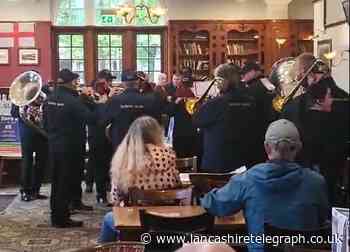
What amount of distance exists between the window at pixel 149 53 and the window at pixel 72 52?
3.92 ft

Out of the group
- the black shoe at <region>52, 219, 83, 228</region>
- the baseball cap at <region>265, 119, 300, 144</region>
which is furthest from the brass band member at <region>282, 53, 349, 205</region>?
the black shoe at <region>52, 219, 83, 228</region>

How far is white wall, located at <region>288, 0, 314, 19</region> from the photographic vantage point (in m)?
14.0

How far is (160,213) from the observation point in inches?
137

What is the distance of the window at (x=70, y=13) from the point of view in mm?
13830

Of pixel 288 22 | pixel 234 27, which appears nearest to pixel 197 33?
pixel 234 27

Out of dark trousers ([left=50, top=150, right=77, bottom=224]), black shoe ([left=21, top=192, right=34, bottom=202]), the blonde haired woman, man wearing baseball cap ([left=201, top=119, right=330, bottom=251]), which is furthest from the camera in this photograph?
black shoe ([left=21, top=192, right=34, bottom=202])

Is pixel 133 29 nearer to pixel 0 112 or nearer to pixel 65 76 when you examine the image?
pixel 0 112

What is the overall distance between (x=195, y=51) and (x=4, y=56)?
3979 millimetres

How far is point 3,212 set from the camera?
710 cm

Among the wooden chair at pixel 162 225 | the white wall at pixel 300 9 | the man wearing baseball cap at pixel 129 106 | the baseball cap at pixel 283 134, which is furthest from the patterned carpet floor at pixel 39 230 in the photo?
the white wall at pixel 300 9

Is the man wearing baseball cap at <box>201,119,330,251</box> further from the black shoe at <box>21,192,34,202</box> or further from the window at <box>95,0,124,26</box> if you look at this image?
the window at <box>95,0,124,26</box>

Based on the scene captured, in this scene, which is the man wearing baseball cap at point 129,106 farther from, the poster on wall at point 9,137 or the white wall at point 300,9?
the white wall at point 300,9

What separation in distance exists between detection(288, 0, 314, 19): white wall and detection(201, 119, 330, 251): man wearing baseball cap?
1144 centimetres

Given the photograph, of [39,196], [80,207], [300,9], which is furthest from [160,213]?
[300,9]
